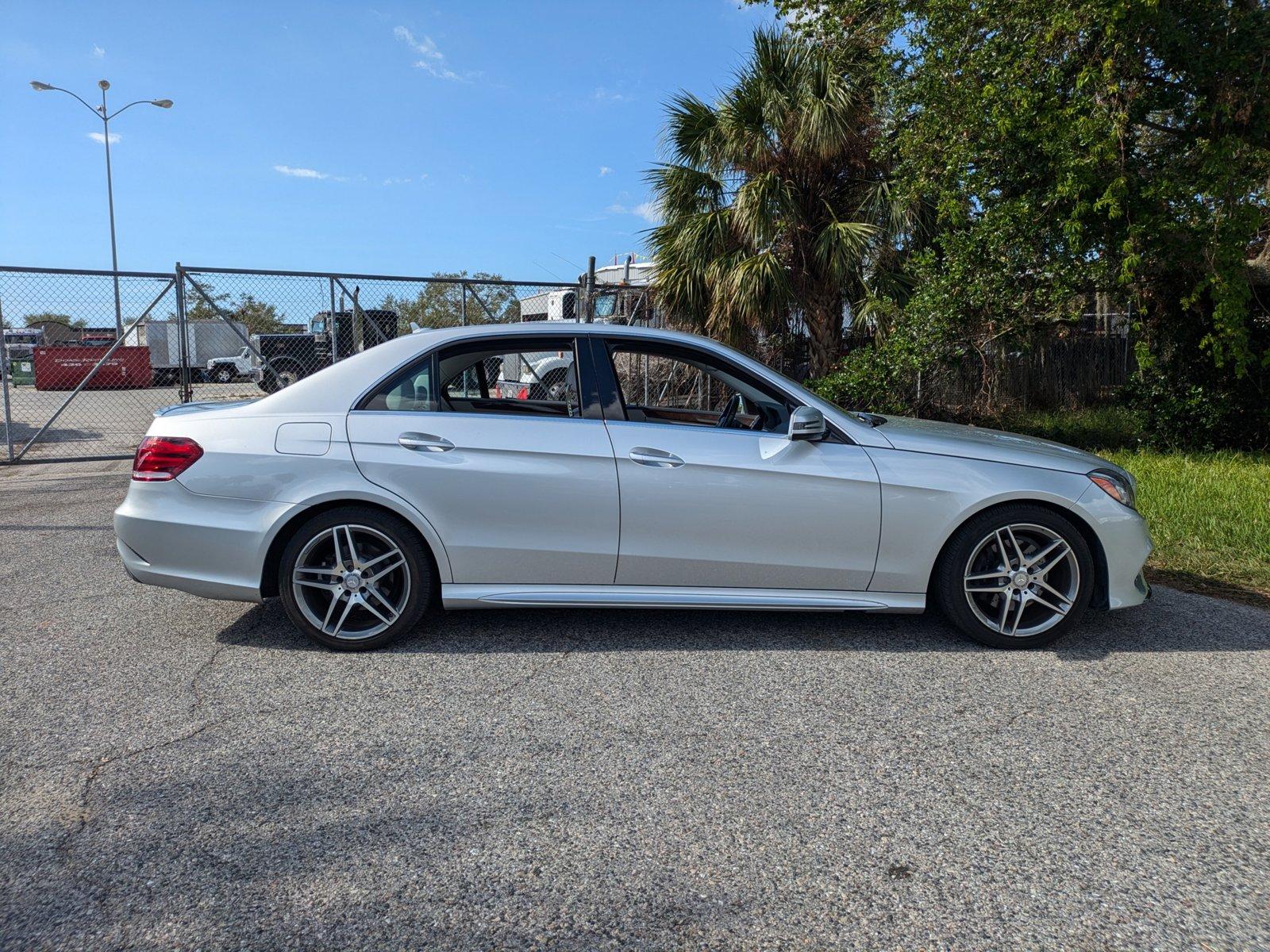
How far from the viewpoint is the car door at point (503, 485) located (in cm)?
424

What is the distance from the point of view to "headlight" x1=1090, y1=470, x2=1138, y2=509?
4.35 meters

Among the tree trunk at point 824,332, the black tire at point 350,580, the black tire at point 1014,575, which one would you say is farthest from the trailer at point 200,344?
the black tire at point 1014,575

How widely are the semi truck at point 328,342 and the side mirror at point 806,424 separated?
592 cm

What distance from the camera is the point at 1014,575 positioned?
4320mm

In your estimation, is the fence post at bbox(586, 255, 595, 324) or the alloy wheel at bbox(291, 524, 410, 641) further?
the fence post at bbox(586, 255, 595, 324)

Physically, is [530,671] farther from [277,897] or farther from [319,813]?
[277,897]

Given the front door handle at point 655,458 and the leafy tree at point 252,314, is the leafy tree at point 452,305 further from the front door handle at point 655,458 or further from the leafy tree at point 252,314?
the front door handle at point 655,458

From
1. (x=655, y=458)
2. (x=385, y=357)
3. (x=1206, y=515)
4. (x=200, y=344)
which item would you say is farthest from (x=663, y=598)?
(x=200, y=344)

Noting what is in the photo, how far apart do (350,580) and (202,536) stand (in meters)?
0.71

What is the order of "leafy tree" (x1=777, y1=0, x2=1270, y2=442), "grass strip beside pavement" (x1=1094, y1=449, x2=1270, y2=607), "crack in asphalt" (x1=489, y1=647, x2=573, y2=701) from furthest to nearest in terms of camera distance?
"leafy tree" (x1=777, y1=0, x2=1270, y2=442) → "grass strip beside pavement" (x1=1094, y1=449, x2=1270, y2=607) → "crack in asphalt" (x1=489, y1=647, x2=573, y2=701)

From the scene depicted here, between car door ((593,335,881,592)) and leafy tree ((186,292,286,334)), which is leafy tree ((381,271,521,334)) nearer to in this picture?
leafy tree ((186,292,286,334))

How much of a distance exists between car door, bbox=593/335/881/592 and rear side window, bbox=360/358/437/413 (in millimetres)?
928

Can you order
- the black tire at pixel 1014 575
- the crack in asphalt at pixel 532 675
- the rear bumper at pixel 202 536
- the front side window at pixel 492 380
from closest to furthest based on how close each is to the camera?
the crack in asphalt at pixel 532 675
the rear bumper at pixel 202 536
the black tire at pixel 1014 575
the front side window at pixel 492 380

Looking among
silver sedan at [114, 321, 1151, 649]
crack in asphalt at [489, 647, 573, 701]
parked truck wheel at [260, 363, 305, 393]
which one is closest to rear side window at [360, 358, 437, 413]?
silver sedan at [114, 321, 1151, 649]
